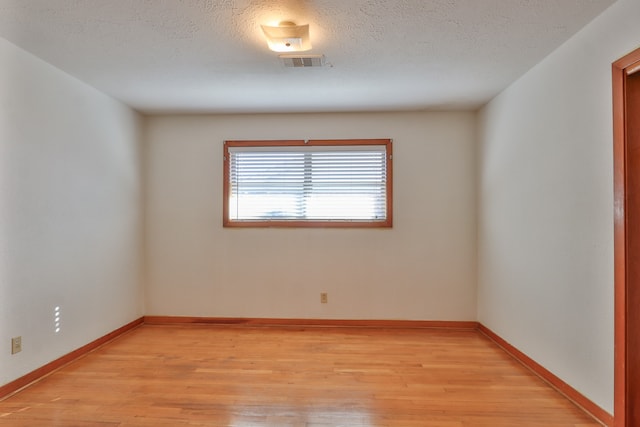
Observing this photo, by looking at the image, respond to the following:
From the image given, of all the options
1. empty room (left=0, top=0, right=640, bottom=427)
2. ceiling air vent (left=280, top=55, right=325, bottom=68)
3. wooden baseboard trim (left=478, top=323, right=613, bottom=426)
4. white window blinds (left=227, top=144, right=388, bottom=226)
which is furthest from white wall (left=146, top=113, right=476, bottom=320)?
ceiling air vent (left=280, top=55, right=325, bottom=68)

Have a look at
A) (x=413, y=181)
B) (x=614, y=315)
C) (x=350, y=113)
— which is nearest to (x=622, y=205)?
(x=614, y=315)

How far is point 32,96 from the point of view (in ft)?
8.20

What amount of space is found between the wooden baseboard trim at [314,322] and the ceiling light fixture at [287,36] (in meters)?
2.86

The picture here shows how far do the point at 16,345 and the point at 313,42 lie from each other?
3.02 meters

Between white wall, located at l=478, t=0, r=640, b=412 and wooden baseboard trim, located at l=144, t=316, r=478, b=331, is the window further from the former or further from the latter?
white wall, located at l=478, t=0, r=640, b=412

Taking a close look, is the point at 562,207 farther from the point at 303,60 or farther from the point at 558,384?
the point at 303,60

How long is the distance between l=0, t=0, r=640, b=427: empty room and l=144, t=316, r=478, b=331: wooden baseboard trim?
0.08ft

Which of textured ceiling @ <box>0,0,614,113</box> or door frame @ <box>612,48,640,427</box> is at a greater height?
textured ceiling @ <box>0,0,614,113</box>

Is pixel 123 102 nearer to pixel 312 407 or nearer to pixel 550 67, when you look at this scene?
pixel 312 407

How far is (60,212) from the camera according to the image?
276 centimetres

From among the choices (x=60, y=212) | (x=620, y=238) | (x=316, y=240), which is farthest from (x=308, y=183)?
(x=620, y=238)

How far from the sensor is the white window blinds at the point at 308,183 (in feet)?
12.6

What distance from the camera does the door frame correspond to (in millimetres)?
1842

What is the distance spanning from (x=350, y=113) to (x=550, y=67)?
1939mm
